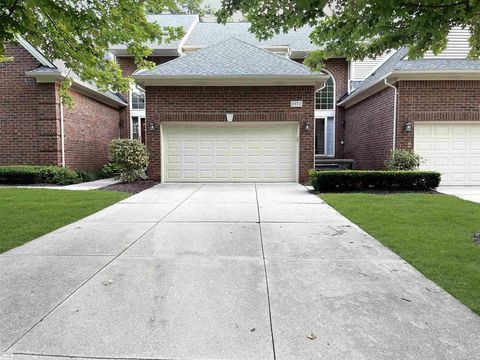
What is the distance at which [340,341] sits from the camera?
2436 millimetres

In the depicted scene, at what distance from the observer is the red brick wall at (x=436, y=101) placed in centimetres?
1172

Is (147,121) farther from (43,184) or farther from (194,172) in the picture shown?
(43,184)

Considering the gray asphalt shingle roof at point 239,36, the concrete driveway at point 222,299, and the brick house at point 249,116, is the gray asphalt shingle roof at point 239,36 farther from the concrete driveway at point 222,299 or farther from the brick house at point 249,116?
the concrete driveway at point 222,299

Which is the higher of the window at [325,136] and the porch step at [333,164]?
the window at [325,136]

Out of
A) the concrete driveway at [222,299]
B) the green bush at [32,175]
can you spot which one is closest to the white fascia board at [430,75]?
the concrete driveway at [222,299]

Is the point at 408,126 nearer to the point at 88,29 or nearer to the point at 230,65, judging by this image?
the point at 230,65

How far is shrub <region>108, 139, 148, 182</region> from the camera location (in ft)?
38.5

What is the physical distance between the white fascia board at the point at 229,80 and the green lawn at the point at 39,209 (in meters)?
4.54

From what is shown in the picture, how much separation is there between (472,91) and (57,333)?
1383 cm

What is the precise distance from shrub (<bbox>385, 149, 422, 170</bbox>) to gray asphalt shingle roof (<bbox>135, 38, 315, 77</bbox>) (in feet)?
13.3

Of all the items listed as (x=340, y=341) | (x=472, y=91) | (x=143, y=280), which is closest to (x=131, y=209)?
(x=143, y=280)

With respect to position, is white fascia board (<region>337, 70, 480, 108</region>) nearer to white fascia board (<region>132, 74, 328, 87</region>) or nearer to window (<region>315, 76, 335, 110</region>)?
white fascia board (<region>132, 74, 328, 87</region>)

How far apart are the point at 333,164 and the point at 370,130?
91.7 inches

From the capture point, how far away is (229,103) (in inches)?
489
